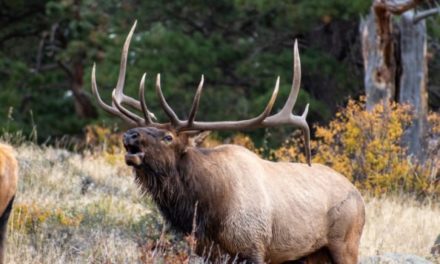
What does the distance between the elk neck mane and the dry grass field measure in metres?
0.25

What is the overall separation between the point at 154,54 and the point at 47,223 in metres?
12.2

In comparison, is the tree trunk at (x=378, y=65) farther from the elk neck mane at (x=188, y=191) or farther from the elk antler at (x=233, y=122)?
the elk neck mane at (x=188, y=191)

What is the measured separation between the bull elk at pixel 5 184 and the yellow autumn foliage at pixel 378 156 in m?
6.69

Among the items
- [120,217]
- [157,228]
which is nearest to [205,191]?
[157,228]

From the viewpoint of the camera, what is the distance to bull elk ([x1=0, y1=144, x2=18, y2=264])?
610 cm

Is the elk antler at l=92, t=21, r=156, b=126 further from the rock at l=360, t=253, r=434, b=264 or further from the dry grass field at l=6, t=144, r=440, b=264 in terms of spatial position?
the rock at l=360, t=253, r=434, b=264

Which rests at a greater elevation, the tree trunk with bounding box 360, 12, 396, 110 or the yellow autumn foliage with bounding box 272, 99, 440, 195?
the tree trunk with bounding box 360, 12, 396, 110

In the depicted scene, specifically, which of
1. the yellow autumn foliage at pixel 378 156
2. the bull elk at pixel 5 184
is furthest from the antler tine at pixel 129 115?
the yellow autumn foliage at pixel 378 156

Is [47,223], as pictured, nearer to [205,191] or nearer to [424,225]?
[205,191]

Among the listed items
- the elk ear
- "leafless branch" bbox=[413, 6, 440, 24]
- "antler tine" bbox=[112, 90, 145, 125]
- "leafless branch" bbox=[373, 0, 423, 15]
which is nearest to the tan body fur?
the elk ear

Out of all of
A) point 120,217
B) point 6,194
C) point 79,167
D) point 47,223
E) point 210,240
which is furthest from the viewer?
point 79,167

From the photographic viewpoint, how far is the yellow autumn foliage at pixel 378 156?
41.0 feet

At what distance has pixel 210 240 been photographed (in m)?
7.60

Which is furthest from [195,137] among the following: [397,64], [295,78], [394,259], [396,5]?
[397,64]
